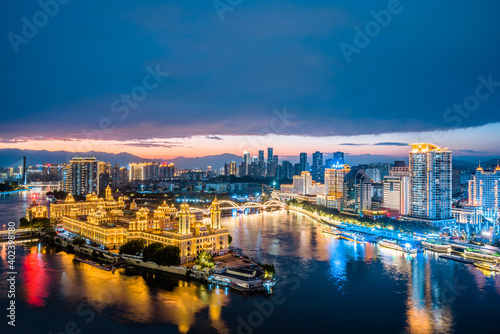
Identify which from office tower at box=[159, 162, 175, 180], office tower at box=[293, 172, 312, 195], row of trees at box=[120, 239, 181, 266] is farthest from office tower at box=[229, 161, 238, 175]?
row of trees at box=[120, 239, 181, 266]

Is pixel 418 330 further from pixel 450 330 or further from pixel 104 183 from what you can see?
pixel 104 183

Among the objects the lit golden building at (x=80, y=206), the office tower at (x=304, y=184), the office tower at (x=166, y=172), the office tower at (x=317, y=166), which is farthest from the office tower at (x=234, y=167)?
the lit golden building at (x=80, y=206)

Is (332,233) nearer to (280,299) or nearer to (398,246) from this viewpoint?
(398,246)

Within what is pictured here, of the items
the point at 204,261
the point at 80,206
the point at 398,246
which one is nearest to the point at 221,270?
the point at 204,261

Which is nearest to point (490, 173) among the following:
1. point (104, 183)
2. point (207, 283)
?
point (207, 283)

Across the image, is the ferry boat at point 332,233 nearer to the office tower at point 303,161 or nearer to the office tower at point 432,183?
the office tower at point 432,183

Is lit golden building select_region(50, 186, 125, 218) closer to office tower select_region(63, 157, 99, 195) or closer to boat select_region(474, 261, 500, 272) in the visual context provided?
office tower select_region(63, 157, 99, 195)

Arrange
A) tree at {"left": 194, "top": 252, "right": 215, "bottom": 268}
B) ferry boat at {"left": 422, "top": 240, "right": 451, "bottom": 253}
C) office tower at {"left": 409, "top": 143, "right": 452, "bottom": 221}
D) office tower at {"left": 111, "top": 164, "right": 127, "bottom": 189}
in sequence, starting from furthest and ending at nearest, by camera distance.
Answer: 1. office tower at {"left": 111, "top": 164, "right": 127, "bottom": 189}
2. office tower at {"left": 409, "top": 143, "right": 452, "bottom": 221}
3. ferry boat at {"left": 422, "top": 240, "right": 451, "bottom": 253}
4. tree at {"left": 194, "top": 252, "right": 215, "bottom": 268}
